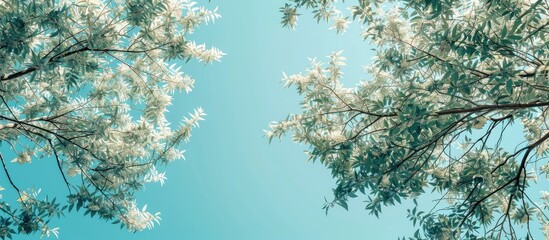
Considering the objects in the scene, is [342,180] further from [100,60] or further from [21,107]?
[21,107]

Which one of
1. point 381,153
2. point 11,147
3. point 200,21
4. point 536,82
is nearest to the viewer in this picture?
point 536,82

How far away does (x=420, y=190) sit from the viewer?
6465mm

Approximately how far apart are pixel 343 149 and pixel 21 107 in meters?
5.43

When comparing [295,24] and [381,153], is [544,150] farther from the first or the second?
[295,24]

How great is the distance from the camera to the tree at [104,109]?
6.60m

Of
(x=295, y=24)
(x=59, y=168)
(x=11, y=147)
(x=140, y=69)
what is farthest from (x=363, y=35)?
(x=11, y=147)

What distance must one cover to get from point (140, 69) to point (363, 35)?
3588 millimetres

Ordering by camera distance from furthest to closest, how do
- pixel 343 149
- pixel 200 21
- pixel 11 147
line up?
pixel 11 147 → pixel 200 21 → pixel 343 149

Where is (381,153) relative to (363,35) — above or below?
below

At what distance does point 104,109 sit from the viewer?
827cm

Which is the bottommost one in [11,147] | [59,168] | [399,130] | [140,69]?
[399,130]

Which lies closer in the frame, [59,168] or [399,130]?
[399,130]

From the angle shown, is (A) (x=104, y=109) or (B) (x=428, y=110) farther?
(A) (x=104, y=109)

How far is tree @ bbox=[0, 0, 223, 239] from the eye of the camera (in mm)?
6602
